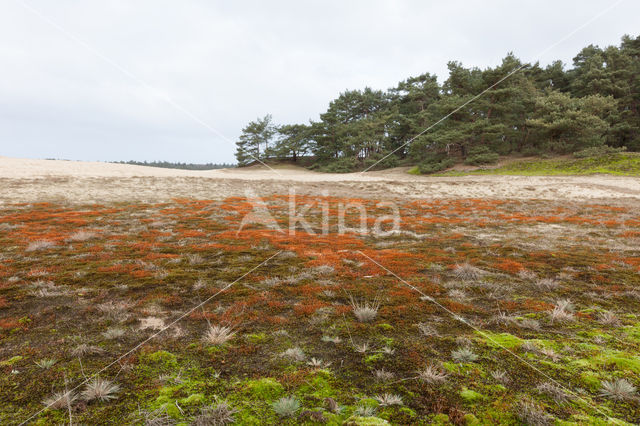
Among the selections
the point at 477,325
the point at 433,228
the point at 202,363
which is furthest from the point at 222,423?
the point at 433,228

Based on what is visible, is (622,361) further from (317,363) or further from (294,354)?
(294,354)

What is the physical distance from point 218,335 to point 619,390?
200 inches

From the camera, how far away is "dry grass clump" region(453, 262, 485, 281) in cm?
700

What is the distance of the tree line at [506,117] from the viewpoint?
137 feet

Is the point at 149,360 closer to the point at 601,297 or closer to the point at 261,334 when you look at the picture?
the point at 261,334

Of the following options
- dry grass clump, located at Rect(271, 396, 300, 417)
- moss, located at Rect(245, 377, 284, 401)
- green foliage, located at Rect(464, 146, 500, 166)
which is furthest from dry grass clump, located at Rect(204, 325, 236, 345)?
green foliage, located at Rect(464, 146, 500, 166)

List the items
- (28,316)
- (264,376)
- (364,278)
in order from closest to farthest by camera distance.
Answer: (264,376)
(28,316)
(364,278)

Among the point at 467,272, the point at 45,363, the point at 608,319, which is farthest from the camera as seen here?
the point at 467,272

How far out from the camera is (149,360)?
3.60 meters

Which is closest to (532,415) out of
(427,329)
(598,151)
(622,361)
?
(427,329)

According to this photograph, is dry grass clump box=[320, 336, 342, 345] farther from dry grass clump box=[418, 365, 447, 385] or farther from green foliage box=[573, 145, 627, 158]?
green foliage box=[573, 145, 627, 158]

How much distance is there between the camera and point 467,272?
287 inches

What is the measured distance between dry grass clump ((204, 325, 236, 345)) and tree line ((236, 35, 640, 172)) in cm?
3432

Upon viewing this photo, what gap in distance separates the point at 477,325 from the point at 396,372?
2135mm
